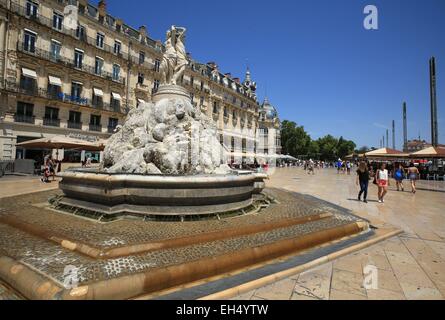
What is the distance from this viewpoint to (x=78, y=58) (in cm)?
2659

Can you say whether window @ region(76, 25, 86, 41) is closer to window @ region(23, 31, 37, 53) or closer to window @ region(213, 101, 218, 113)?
window @ region(23, 31, 37, 53)

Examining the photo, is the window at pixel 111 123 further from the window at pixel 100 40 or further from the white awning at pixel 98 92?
the window at pixel 100 40

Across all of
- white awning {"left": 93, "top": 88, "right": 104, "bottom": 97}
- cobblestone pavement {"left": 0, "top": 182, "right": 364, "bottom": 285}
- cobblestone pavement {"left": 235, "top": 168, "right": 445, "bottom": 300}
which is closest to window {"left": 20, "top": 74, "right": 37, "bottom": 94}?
white awning {"left": 93, "top": 88, "right": 104, "bottom": 97}

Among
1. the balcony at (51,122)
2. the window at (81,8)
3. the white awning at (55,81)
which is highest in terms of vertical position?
the window at (81,8)

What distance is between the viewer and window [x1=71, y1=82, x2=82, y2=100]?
26.1 m

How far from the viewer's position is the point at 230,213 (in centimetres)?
586

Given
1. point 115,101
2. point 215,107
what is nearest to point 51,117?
point 115,101

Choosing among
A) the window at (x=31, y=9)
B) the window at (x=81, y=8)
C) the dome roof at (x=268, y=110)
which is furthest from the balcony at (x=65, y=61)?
the dome roof at (x=268, y=110)

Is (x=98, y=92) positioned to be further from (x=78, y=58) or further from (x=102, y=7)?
(x=102, y=7)

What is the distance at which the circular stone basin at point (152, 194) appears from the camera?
16.5 feet

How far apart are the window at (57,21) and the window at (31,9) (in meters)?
1.52

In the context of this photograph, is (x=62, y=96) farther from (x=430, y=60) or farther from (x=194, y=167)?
(x=430, y=60)

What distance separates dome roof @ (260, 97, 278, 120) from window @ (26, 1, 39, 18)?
55.9m

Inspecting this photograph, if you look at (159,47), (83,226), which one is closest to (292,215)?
(83,226)
